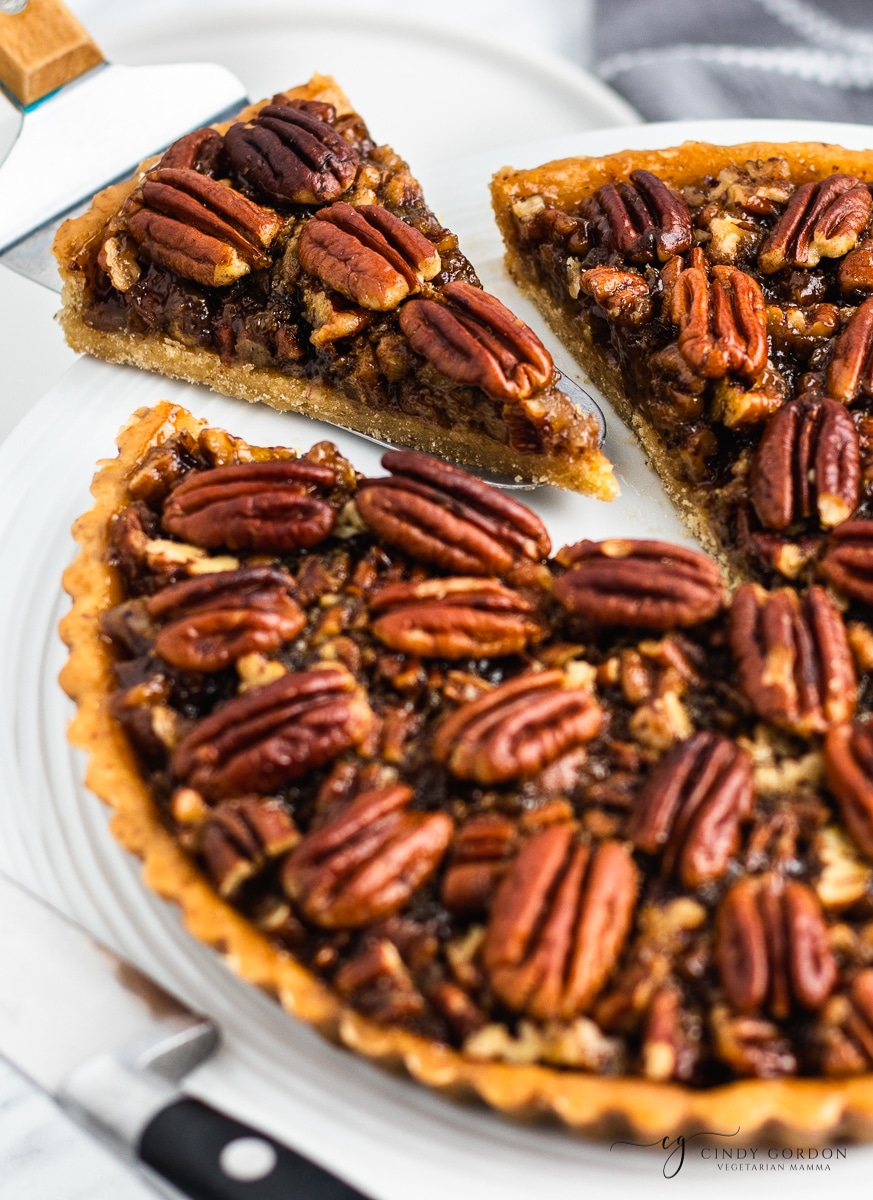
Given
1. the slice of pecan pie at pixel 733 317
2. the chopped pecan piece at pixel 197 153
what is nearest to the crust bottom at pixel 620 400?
the slice of pecan pie at pixel 733 317

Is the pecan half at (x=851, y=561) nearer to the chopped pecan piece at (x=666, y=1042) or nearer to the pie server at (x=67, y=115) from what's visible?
the chopped pecan piece at (x=666, y=1042)

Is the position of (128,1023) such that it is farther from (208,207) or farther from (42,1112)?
(208,207)

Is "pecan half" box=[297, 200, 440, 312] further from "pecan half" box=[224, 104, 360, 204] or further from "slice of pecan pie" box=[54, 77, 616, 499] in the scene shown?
"pecan half" box=[224, 104, 360, 204]

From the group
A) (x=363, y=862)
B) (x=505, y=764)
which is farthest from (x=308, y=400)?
(x=363, y=862)

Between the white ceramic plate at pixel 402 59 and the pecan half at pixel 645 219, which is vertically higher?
the white ceramic plate at pixel 402 59

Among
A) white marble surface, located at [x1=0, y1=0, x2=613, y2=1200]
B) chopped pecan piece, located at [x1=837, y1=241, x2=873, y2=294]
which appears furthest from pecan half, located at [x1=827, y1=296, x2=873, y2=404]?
white marble surface, located at [x1=0, y1=0, x2=613, y2=1200]
